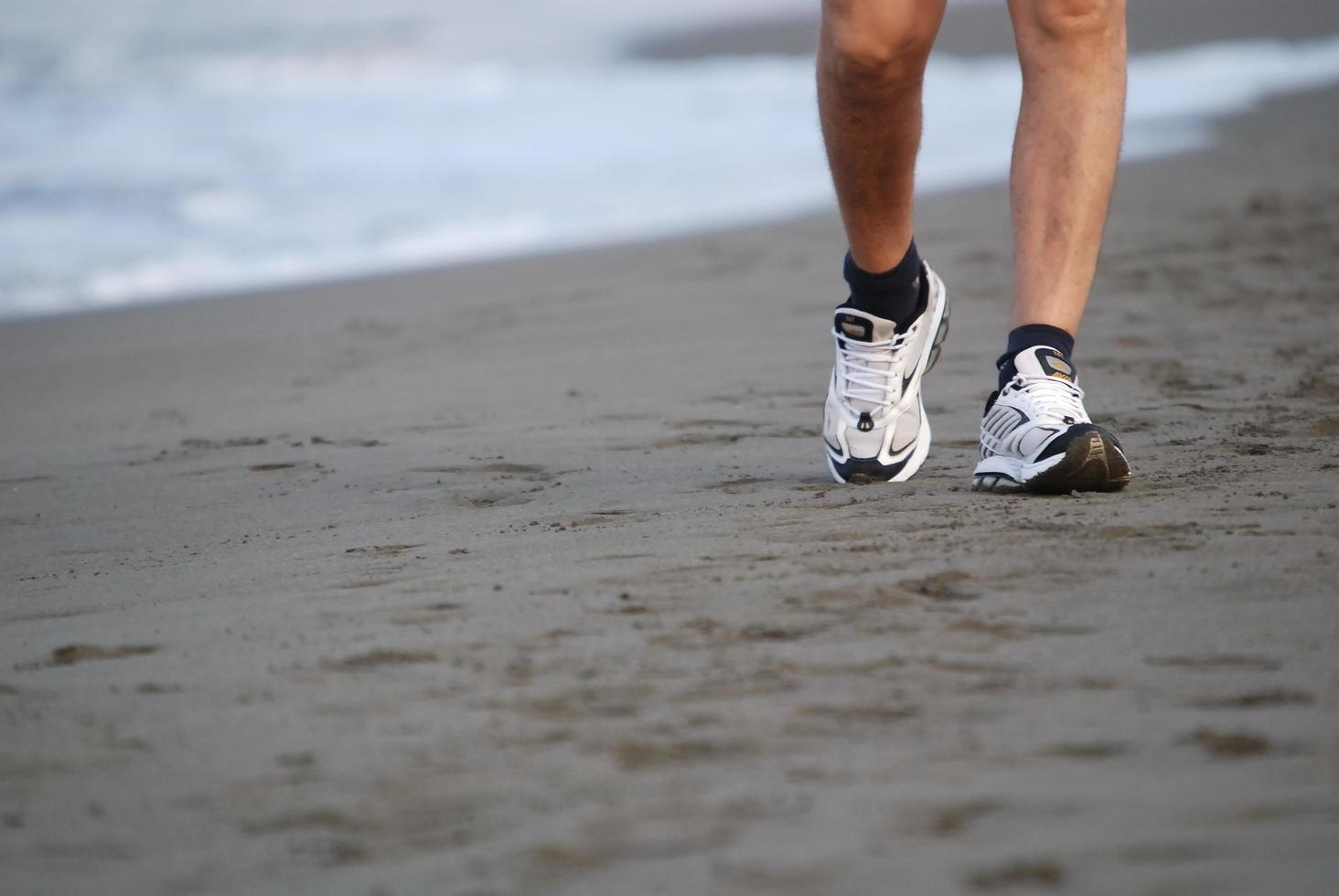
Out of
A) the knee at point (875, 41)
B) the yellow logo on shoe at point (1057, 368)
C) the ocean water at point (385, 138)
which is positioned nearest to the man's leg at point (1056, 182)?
the yellow logo on shoe at point (1057, 368)

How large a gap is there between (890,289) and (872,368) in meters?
0.14

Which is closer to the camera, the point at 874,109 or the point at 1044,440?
the point at 1044,440

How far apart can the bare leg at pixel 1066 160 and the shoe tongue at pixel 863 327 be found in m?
0.23

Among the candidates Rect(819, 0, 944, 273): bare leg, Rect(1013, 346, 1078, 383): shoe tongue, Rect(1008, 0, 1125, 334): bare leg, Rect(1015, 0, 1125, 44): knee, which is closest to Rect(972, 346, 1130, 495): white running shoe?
Rect(1013, 346, 1078, 383): shoe tongue

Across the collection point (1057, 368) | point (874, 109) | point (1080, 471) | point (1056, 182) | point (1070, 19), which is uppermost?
point (1070, 19)

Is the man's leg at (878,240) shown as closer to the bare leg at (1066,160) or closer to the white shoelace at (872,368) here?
the white shoelace at (872,368)

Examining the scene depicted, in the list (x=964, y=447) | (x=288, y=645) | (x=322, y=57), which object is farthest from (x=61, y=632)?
(x=322, y=57)

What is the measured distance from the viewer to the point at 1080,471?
2.16 meters

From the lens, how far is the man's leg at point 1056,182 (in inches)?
91.4

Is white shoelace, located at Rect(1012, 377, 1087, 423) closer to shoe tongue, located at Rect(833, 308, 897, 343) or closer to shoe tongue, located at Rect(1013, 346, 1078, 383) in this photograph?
shoe tongue, located at Rect(1013, 346, 1078, 383)

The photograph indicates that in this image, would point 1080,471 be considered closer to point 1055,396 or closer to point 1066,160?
point 1055,396

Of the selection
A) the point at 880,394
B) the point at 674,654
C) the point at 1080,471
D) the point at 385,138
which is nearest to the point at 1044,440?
the point at 1080,471

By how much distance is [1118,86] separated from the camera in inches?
95.2

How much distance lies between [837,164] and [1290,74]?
1088 centimetres
